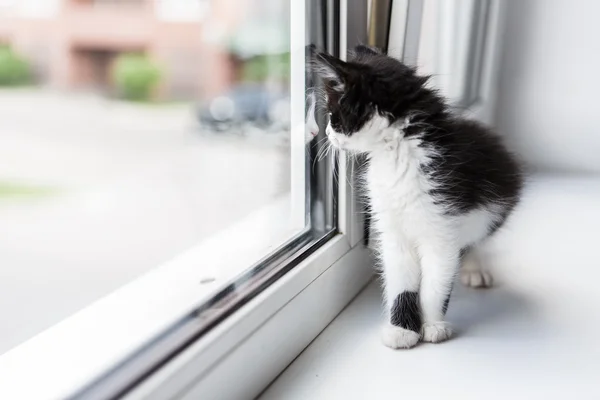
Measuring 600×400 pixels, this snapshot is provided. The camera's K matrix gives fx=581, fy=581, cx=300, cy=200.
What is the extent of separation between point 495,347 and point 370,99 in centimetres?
37

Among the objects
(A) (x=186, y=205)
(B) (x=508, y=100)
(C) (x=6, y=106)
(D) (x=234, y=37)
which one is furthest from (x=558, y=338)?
(D) (x=234, y=37)

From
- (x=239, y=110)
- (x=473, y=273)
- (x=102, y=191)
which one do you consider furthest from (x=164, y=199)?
(x=473, y=273)

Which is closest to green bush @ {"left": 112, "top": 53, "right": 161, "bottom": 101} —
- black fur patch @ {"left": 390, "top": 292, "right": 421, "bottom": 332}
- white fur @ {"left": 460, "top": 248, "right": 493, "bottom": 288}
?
white fur @ {"left": 460, "top": 248, "right": 493, "bottom": 288}

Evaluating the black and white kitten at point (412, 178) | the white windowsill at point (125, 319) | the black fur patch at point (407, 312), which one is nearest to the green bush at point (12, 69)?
the white windowsill at point (125, 319)

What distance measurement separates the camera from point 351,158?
2.95 feet

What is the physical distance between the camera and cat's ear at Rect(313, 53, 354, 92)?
68 cm

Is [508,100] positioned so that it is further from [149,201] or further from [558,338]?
[149,201]

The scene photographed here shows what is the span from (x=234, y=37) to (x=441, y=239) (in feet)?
7.07

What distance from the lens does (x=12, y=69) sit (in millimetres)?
1413

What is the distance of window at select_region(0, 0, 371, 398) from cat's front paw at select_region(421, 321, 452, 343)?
15 cm

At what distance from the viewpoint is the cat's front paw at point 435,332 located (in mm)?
786

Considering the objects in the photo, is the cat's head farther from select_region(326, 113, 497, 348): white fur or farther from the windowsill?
the windowsill

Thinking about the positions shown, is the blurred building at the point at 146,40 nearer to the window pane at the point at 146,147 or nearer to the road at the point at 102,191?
the window pane at the point at 146,147

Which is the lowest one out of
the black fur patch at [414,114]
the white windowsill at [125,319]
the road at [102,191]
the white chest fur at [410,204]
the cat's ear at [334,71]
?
the road at [102,191]
